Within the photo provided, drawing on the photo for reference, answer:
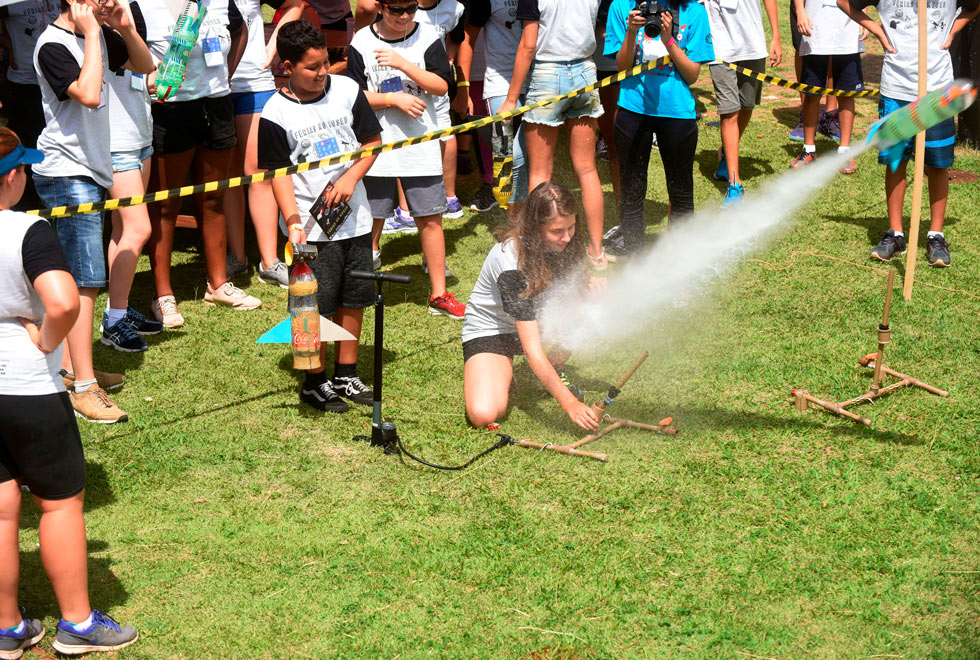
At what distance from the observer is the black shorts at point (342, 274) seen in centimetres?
612

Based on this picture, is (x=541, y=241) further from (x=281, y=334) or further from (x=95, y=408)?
(x=95, y=408)

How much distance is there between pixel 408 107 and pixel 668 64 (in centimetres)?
186

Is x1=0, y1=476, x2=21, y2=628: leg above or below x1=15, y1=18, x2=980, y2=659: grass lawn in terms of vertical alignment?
above

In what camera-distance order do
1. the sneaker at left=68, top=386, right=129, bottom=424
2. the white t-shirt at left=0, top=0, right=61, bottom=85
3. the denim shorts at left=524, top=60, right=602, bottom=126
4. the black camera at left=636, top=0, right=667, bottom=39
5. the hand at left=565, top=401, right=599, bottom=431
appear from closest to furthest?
1. the hand at left=565, top=401, right=599, bottom=431
2. the sneaker at left=68, top=386, right=129, bottom=424
3. the black camera at left=636, top=0, right=667, bottom=39
4. the white t-shirt at left=0, top=0, right=61, bottom=85
5. the denim shorts at left=524, top=60, right=602, bottom=126

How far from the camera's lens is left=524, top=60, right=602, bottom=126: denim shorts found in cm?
786

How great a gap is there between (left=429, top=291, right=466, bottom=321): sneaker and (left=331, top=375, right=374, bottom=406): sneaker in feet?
4.49

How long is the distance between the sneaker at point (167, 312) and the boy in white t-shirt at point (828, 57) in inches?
241

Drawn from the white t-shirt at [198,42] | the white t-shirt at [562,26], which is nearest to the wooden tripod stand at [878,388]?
the white t-shirt at [562,26]

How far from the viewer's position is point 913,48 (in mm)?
8000

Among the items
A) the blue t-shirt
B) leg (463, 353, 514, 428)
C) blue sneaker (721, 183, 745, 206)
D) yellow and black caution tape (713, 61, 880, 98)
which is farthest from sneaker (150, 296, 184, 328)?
yellow and black caution tape (713, 61, 880, 98)

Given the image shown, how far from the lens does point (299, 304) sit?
19.2 ft

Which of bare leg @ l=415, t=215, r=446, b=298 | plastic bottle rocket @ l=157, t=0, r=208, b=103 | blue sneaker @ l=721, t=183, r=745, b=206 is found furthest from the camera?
blue sneaker @ l=721, t=183, r=745, b=206

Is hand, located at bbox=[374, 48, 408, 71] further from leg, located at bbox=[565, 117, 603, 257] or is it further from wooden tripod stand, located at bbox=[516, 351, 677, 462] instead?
wooden tripod stand, located at bbox=[516, 351, 677, 462]

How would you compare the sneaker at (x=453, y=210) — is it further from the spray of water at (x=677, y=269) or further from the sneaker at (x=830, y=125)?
the sneaker at (x=830, y=125)
